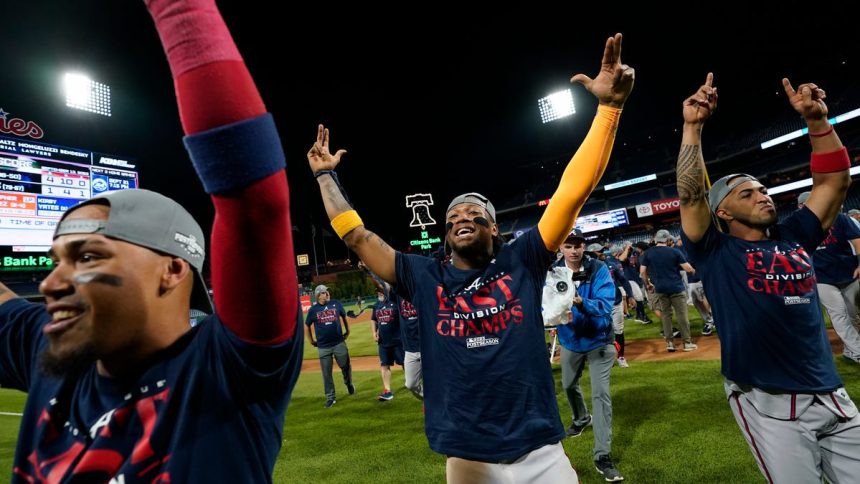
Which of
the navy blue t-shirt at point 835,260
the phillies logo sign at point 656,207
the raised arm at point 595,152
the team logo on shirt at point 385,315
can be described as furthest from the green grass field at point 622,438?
the phillies logo sign at point 656,207

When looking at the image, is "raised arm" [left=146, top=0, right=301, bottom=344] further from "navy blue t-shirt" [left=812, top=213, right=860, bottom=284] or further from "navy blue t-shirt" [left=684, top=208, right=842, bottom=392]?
"navy blue t-shirt" [left=812, top=213, right=860, bottom=284]

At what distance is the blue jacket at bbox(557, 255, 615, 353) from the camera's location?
513cm

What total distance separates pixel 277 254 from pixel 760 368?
3218mm

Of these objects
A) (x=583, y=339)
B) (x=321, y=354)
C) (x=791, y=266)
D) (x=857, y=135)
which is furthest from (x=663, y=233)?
(x=857, y=135)

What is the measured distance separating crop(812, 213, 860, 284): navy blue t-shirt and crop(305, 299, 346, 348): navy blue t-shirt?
8.98m

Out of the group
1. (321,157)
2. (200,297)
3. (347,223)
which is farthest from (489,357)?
(321,157)

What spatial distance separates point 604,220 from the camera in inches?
1750

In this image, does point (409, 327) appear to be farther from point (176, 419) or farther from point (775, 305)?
point (176, 419)

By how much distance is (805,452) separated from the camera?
2543 millimetres

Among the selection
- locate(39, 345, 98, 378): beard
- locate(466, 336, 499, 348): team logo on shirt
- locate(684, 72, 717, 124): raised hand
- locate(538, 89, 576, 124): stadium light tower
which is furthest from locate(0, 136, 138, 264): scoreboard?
locate(538, 89, 576, 124): stadium light tower

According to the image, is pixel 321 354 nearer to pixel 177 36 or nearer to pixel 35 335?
pixel 35 335

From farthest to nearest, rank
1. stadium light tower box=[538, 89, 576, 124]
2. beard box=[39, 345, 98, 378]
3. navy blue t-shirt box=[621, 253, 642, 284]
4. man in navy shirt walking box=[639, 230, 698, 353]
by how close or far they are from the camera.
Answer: stadium light tower box=[538, 89, 576, 124] → navy blue t-shirt box=[621, 253, 642, 284] → man in navy shirt walking box=[639, 230, 698, 353] → beard box=[39, 345, 98, 378]

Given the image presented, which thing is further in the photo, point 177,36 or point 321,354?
point 321,354

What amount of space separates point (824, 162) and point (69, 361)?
4639 mm
